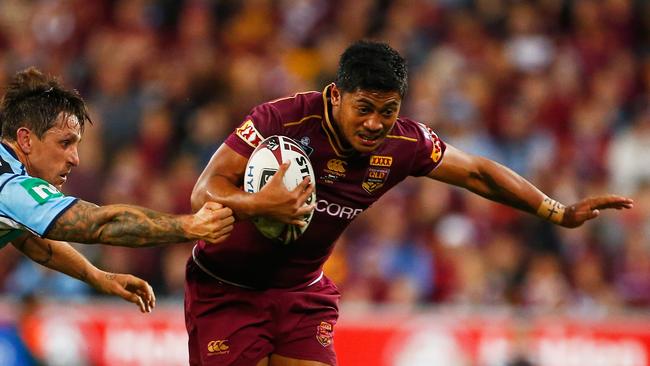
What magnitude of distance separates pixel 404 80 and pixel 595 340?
4827 mm

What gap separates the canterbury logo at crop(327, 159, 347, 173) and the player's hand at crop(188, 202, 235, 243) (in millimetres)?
1134

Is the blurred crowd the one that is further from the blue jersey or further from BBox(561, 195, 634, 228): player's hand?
the blue jersey

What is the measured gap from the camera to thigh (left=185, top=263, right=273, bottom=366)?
6.76 m

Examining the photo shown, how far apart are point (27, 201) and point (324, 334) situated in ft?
6.55

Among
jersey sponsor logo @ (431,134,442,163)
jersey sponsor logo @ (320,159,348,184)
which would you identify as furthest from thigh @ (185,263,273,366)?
jersey sponsor logo @ (431,134,442,163)

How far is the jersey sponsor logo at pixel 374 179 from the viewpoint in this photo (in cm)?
681

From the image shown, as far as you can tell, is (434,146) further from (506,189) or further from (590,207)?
(590,207)

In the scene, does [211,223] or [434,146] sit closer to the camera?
[211,223]

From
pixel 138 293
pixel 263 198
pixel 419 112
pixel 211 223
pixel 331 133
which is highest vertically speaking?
pixel 419 112

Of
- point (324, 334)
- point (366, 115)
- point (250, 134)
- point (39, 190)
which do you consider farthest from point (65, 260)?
point (366, 115)

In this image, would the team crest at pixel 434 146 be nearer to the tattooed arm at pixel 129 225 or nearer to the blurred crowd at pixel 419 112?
the tattooed arm at pixel 129 225

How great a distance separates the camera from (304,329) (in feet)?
22.6

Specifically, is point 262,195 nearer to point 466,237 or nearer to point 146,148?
point 466,237

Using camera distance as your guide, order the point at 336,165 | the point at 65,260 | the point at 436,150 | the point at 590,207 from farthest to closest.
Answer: the point at 590,207 < the point at 436,150 < the point at 65,260 < the point at 336,165
